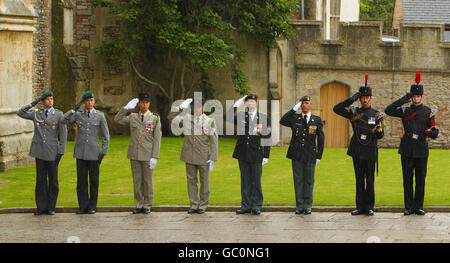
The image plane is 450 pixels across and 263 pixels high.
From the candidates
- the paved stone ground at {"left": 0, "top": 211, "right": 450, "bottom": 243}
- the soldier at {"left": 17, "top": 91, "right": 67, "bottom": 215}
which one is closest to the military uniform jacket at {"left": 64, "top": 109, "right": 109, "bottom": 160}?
the soldier at {"left": 17, "top": 91, "right": 67, "bottom": 215}

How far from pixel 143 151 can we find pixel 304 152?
2.61 m

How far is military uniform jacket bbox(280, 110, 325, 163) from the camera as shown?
13.2 m

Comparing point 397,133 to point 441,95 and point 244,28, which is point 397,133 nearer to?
point 441,95

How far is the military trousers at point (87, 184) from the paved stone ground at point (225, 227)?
0.83 ft

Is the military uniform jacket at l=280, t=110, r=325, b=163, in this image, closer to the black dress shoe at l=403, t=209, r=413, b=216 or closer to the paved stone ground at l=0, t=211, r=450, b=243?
the paved stone ground at l=0, t=211, r=450, b=243

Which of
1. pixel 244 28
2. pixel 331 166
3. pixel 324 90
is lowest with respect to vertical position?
pixel 331 166

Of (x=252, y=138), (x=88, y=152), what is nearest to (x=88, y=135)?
(x=88, y=152)

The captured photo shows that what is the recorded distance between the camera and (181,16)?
84.8 ft

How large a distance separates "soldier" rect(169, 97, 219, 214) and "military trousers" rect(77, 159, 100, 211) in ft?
4.88

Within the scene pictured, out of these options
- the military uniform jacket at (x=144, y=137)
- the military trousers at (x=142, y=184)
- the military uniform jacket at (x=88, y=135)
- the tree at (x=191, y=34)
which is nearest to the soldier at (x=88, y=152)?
the military uniform jacket at (x=88, y=135)

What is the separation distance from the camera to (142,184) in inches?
531

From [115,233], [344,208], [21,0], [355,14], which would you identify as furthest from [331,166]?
[355,14]

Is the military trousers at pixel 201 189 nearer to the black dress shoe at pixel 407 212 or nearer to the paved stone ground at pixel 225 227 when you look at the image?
the paved stone ground at pixel 225 227

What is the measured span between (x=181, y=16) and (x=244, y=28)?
216 cm
